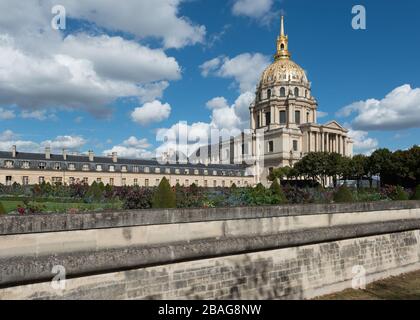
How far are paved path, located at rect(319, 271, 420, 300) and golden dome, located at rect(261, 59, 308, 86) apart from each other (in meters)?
75.2

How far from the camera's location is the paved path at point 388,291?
359 inches

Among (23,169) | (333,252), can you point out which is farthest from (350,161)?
(333,252)

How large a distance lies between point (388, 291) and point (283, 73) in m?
77.5

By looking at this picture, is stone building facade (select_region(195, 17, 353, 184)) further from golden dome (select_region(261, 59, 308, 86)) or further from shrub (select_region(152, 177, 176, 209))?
shrub (select_region(152, 177, 176, 209))

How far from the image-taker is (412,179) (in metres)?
43.9

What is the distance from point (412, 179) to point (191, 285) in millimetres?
43378

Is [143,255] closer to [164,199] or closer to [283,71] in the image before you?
[164,199]

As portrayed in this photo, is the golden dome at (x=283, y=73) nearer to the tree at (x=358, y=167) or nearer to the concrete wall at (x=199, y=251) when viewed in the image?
the tree at (x=358, y=167)

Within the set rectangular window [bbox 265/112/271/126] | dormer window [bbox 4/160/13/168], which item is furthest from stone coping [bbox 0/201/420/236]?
rectangular window [bbox 265/112/271/126]

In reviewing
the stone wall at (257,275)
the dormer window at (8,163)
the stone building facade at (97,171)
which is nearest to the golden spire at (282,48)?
the stone building facade at (97,171)

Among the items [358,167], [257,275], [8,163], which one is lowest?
[257,275]

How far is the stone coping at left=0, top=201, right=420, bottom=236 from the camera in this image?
5.45m

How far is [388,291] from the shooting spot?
31.8ft

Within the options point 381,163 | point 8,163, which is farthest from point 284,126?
point 8,163
